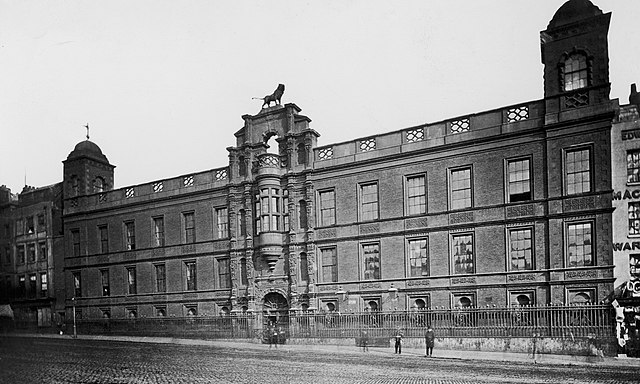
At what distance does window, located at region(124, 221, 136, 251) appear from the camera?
3706 centimetres

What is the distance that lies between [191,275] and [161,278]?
2.50 meters

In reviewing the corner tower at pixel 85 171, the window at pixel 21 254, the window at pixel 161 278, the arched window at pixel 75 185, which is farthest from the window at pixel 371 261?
the window at pixel 21 254

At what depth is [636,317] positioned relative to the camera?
1967cm

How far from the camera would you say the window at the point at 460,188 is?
26.6 meters

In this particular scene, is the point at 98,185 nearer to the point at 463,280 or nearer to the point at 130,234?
the point at 130,234

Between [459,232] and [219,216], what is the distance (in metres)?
14.8

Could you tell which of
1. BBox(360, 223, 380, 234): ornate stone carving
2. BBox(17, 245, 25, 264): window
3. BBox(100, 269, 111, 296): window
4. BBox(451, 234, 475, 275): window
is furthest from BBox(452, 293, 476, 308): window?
BBox(17, 245, 25, 264): window

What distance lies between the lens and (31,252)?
43906 mm

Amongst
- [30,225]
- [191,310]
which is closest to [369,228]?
[191,310]

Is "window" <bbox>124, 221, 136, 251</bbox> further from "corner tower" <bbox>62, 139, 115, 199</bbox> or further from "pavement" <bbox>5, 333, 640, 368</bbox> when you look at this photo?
"pavement" <bbox>5, 333, 640, 368</bbox>

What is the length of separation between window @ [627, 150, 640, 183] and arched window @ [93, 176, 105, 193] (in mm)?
34443

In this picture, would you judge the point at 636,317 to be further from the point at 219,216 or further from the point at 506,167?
the point at 219,216

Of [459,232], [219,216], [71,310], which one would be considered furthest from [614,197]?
[71,310]

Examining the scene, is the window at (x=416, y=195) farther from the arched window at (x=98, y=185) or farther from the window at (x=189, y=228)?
the arched window at (x=98, y=185)
